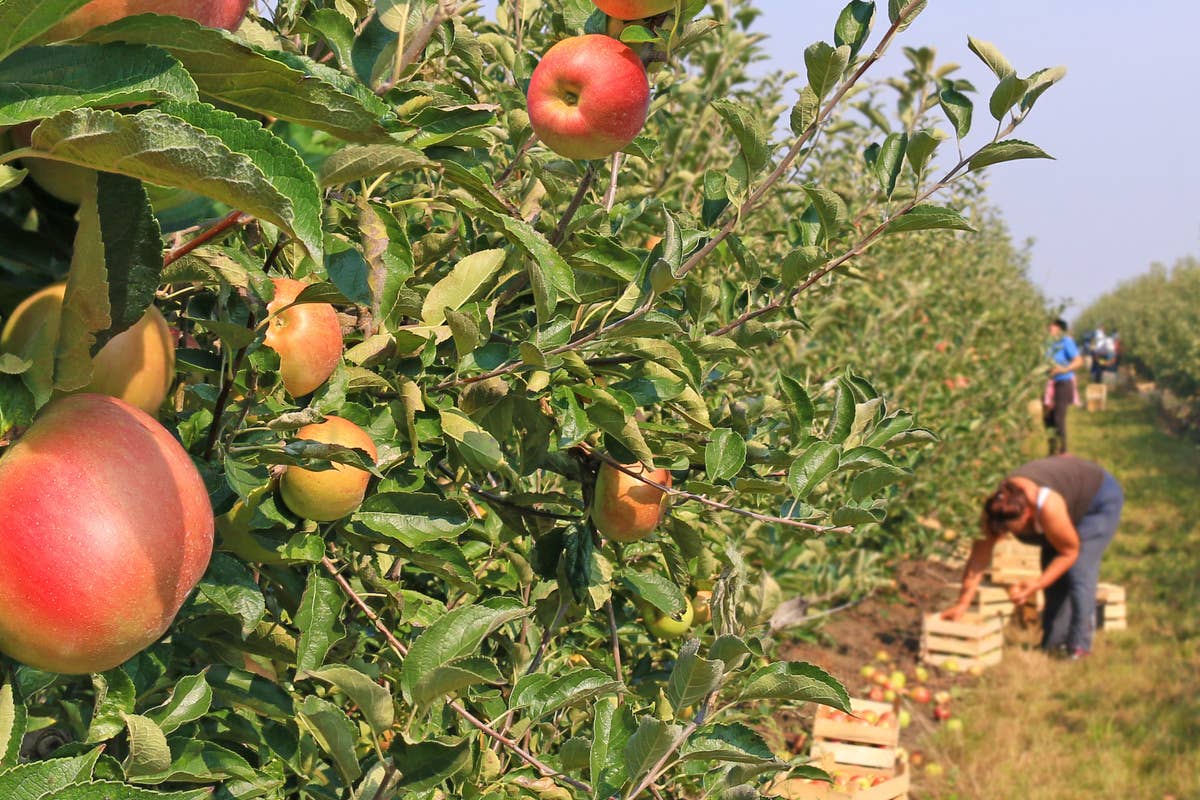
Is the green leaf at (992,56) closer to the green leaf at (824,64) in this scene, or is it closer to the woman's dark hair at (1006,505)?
the green leaf at (824,64)

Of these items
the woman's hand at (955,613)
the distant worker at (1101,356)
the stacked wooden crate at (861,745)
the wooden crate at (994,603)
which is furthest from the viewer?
the distant worker at (1101,356)

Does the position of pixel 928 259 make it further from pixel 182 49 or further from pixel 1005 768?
pixel 182 49

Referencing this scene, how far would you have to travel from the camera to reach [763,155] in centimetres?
133

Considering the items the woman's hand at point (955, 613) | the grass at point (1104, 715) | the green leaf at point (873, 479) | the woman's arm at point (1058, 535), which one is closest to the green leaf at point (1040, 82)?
the green leaf at point (873, 479)

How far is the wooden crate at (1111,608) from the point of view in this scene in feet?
25.3

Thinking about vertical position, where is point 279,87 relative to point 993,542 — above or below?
above

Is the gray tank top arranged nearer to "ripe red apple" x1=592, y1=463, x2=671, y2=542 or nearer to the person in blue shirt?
the person in blue shirt

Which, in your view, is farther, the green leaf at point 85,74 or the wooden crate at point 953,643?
the wooden crate at point 953,643

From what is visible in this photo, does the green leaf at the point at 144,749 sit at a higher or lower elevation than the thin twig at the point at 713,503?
lower

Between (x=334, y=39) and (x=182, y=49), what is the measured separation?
2.07ft

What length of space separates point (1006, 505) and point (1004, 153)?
6.17 metres

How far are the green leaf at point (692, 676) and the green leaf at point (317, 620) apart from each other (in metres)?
0.37

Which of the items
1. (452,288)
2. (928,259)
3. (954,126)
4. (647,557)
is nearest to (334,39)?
(452,288)

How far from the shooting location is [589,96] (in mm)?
1166
